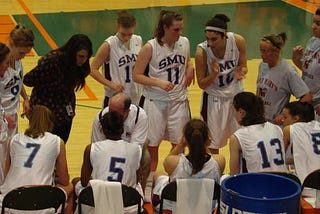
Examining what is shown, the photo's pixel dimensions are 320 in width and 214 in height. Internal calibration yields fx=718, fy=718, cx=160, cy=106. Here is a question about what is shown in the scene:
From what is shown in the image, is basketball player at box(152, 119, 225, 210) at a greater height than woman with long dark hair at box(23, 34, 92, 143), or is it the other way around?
woman with long dark hair at box(23, 34, 92, 143)

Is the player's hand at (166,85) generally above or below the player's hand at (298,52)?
below

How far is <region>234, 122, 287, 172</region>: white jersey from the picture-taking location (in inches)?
243

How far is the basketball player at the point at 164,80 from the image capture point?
774 centimetres

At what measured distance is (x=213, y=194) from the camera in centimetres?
566

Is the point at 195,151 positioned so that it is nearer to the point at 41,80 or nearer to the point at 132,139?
the point at 132,139

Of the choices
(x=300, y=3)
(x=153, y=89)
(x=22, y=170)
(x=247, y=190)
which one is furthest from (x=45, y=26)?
(x=247, y=190)

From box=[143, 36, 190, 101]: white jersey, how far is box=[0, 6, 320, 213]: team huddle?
0.01m

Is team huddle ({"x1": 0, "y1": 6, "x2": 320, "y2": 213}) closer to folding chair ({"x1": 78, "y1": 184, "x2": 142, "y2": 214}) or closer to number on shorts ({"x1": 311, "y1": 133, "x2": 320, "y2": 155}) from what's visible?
number on shorts ({"x1": 311, "y1": 133, "x2": 320, "y2": 155})

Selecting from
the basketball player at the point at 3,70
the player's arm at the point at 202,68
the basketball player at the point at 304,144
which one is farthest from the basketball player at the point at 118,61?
the basketball player at the point at 304,144

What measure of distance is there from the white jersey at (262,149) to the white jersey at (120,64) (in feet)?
7.91

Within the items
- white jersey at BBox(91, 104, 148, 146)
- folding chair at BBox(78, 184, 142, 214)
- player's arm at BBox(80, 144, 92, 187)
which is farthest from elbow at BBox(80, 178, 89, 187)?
white jersey at BBox(91, 104, 148, 146)

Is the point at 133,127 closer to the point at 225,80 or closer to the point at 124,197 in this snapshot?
the point at 225,80

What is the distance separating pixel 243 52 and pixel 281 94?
2.22 ft

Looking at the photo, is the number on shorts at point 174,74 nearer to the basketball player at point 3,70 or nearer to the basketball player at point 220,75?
the basketball player at point 220,75
